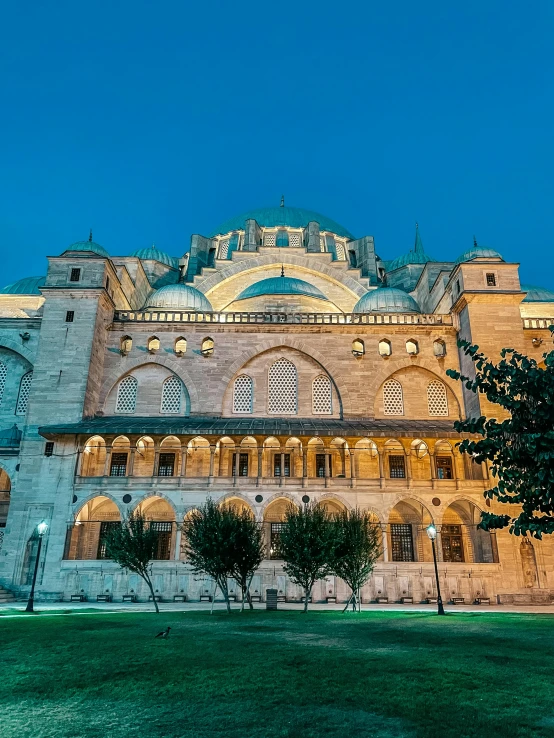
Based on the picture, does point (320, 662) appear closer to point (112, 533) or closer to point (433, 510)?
point (112, 533)

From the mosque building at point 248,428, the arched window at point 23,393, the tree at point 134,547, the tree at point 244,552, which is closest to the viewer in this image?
the tree at point 244,552

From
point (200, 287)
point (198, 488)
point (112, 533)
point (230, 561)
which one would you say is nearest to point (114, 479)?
point (198, 488)

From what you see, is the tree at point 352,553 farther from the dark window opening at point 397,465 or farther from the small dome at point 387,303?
the small dome at point 387,303

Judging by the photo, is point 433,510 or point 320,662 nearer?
point 320,662

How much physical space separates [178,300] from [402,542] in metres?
18.8

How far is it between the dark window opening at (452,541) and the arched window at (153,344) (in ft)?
56.4

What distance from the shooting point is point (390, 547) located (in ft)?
86.6

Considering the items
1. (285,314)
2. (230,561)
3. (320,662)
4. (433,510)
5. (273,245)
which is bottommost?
(320,662)

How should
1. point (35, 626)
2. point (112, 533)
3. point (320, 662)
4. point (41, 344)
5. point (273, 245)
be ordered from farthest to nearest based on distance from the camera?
point (273, 245) → point (41, 344) → point (112, 533) → point (35, 626) → point (320, 662)

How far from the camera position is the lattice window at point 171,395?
93.7 feet

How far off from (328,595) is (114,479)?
10.7 meters

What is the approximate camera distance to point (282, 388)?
95.6ft

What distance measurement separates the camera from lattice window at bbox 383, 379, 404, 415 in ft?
93.9

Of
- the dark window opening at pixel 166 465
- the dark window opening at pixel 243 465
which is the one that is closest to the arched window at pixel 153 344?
the dark window opening at pixel 166 465
